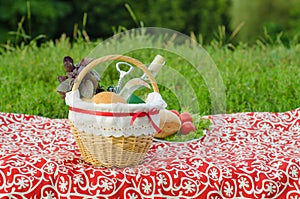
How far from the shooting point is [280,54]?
14.1ft

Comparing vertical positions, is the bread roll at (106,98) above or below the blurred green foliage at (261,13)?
below

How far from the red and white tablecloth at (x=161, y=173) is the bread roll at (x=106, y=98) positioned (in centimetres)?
24

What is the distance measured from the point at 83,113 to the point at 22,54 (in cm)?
235

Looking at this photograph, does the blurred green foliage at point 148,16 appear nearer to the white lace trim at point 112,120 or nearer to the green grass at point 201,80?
the green grass at point 201,80

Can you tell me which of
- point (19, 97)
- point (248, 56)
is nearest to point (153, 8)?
point (248, 56)

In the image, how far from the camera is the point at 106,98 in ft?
6.70

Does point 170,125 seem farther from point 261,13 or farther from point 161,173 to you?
point 261,13

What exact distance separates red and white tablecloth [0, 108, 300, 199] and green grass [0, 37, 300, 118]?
0.95m

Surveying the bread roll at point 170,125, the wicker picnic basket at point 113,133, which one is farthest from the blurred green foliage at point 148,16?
the wicker picnic basket at point 113,133

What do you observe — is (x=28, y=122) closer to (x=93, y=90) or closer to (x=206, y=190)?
(x=93, y=90)

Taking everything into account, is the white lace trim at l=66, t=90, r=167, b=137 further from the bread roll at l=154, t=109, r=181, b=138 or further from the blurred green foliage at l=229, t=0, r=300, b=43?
the blurred green foliage at l=229, t=0, r=300, b=43

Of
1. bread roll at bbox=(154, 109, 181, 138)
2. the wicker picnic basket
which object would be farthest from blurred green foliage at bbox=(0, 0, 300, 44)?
the wicker picnic basket

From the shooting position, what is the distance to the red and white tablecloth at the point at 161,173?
6.63 ft

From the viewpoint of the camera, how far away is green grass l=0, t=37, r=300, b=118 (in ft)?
11.3
